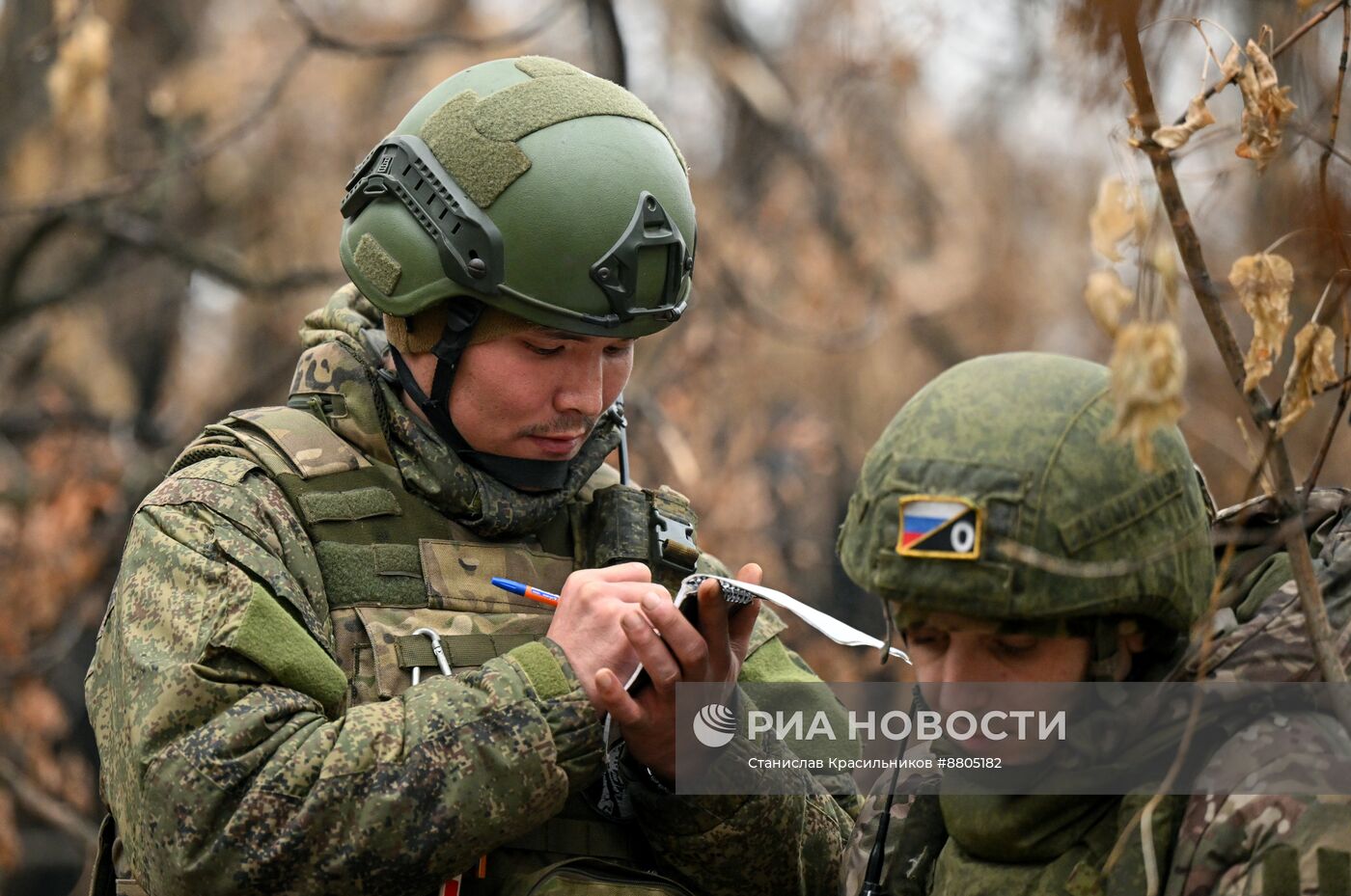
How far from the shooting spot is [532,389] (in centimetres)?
365

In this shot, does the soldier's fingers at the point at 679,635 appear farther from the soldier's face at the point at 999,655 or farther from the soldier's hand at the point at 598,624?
the soldier's face at the point at 999,655

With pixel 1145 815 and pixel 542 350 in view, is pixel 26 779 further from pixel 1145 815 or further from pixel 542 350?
pixel 1145 815

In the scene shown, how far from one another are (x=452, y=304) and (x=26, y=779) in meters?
6.51

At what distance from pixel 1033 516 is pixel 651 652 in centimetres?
90

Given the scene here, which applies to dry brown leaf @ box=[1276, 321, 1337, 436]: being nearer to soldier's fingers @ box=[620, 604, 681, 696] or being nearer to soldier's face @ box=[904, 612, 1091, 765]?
soldier's face @ box=[904, 612, 1091, 765]

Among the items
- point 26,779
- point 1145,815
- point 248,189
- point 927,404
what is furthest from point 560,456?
point 248,189

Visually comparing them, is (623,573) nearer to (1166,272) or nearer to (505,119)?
(505,119)

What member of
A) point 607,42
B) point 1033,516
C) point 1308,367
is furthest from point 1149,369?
point 607,42

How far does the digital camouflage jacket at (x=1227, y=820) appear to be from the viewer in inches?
94.3

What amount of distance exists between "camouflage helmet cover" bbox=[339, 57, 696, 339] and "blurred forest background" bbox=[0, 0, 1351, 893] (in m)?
4.09

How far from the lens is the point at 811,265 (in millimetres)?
11430

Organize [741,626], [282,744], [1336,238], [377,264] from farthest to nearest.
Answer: [377,264] → [741,626] → [282,744] → [1336,238]

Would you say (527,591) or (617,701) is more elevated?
(527,591)

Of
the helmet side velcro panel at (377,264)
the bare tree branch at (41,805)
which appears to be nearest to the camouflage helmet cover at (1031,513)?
the helmet side velcro panel at (377,264)
